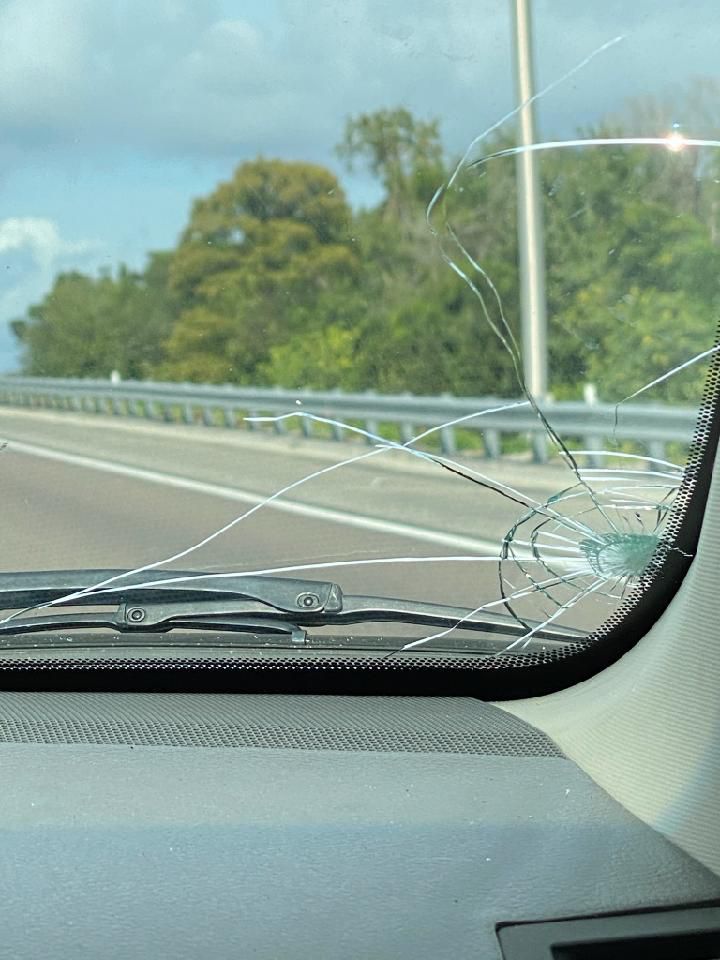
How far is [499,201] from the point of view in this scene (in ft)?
8.82

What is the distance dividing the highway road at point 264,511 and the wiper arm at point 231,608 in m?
0.06

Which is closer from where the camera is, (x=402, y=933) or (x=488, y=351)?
(x=402, y=933)

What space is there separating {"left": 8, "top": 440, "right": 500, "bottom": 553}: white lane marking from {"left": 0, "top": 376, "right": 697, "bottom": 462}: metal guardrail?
0.17 meters

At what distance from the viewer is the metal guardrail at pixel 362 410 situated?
2.71 m

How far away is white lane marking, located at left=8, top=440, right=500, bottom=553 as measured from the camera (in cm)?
311

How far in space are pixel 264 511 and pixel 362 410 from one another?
0.39 meters

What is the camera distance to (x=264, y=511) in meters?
3.10

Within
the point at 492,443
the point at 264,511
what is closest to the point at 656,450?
the point at 492,443

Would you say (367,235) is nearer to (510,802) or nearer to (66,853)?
(510,802)

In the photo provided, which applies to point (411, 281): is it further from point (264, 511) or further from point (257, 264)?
point (264, 511)

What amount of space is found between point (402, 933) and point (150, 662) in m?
1.04

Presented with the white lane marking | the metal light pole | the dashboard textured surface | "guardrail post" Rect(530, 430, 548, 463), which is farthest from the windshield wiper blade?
the metal light pole

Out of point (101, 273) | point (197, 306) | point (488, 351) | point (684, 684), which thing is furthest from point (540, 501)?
point (101, 273)

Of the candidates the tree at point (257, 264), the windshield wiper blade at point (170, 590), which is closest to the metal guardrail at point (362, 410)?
the tree at point (257, 264)
